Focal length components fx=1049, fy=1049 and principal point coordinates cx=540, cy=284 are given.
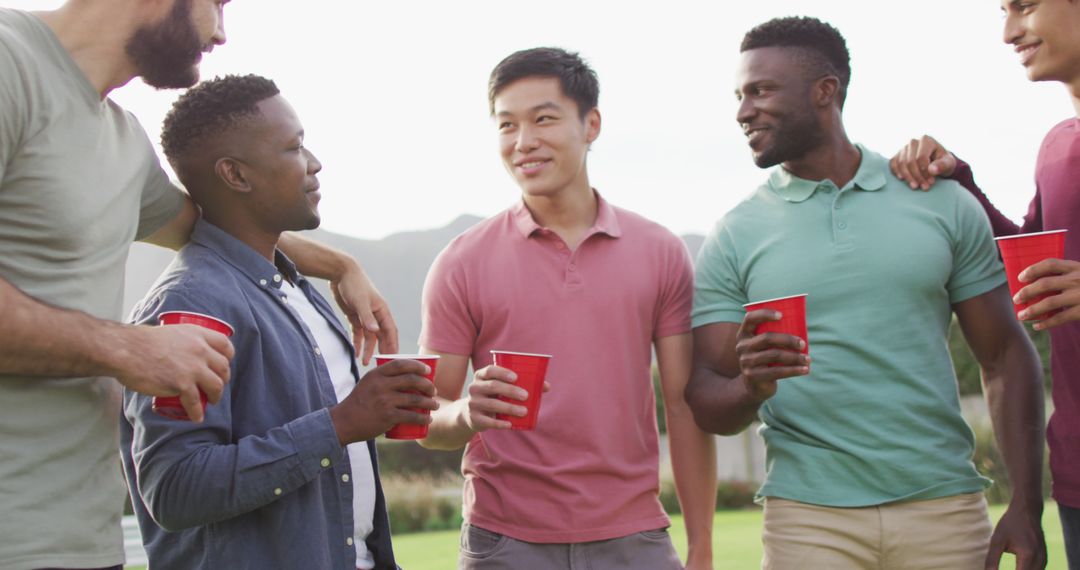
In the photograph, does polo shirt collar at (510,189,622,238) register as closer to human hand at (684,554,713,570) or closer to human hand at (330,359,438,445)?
human hand at (684,554,713,570)

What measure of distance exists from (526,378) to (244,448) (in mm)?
837

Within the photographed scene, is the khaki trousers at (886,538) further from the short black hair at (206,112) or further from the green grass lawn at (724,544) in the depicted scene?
the green grass lawn at (724,544)

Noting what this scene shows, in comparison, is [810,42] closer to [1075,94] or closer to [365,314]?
[1075,94]

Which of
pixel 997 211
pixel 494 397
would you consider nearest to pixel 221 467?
pixel 494 397

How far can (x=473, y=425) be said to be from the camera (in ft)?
10.4

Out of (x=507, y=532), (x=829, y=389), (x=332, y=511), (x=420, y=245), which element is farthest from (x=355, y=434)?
(x=420, y=245)

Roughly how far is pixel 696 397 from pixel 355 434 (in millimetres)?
1410

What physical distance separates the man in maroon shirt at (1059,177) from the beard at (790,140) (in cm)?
34

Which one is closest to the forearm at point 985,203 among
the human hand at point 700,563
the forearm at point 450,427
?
the human hand at point 700,563

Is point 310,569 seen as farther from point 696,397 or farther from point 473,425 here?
point 696,397

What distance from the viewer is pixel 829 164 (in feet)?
12.7

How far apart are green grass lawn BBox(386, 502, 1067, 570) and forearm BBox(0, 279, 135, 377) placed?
1091cm

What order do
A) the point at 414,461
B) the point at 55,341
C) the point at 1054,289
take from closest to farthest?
the point at 55,341 < the point at 1054,289 < the point at 414,461

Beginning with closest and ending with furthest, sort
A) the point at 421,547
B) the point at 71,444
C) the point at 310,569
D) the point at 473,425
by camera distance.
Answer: the point at 71,444 < the point at 310,569 < the point at 473,425 < the point at 421,547
